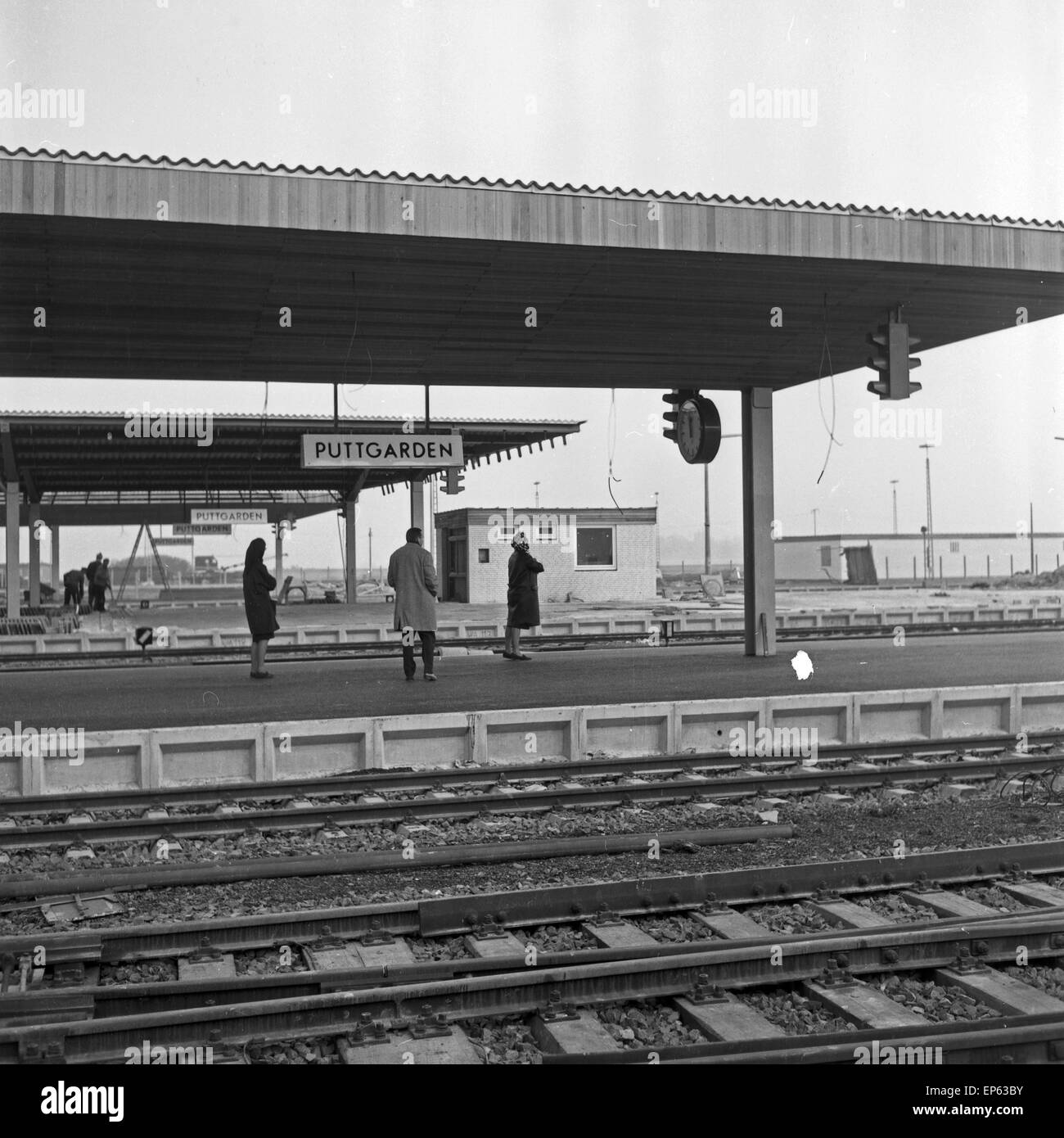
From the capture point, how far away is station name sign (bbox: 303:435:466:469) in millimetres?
12789

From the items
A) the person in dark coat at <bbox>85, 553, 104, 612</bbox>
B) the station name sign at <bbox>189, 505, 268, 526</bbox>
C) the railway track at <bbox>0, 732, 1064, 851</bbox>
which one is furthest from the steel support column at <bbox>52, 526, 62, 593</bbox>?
the railway track at <bbox>0, 732, 1064, 851</bbox>

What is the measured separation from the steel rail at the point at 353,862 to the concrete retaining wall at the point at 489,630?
13.3 meters

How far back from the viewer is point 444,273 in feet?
36.9

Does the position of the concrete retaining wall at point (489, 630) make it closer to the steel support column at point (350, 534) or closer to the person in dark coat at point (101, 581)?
the person in dark coat at point (101, 581)

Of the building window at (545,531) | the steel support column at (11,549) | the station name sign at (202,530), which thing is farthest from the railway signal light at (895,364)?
the building window at (545,531)

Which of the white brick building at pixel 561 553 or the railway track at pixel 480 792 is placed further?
the white brick building at pixel 561 553

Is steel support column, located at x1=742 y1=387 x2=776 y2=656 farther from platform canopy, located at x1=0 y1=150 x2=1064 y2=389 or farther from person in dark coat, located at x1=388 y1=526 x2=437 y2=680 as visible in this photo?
person in dark coat, located at x1=388 y1=526 x2=437 y2=680

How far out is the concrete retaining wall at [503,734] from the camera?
8945mm

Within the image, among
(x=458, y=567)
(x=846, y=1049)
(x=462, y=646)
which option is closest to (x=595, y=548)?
(x=458, y=567)
